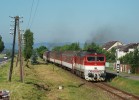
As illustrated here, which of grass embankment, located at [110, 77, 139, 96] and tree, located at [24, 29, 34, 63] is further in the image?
tree, located at [24, 29, 34, 63]

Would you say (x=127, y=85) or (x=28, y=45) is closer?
(x=127, y=85)

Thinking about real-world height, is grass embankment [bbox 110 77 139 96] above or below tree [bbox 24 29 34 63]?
below

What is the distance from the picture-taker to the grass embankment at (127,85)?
33425 mm

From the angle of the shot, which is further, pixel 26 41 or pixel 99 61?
pixel 26 41

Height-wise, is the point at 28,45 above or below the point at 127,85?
above

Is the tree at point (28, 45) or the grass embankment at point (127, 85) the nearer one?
the grass embankment at point (127, 85)

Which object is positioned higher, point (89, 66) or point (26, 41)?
point (26, 41)

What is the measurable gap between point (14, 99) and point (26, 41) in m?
71.7

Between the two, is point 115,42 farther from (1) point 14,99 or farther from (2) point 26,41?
(1) point 14,99

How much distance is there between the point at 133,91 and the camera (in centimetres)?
3284

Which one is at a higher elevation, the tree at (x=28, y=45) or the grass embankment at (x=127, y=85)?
the tree at (x=28, y=45)

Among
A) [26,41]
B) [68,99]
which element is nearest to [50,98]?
[68,99]

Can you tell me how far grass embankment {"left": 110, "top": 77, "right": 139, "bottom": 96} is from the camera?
33.4 m

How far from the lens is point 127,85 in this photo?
121 ft
